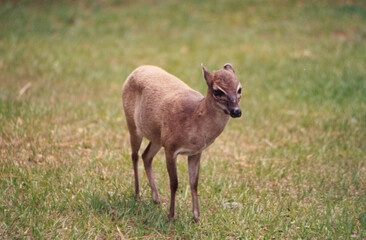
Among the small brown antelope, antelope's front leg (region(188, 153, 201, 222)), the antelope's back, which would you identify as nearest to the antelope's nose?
the small brown antelope

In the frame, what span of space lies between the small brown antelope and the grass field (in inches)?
17.3

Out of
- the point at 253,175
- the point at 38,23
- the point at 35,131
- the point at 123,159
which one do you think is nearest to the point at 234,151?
the point at 253,175

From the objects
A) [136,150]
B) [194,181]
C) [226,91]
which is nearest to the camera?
[226,91]

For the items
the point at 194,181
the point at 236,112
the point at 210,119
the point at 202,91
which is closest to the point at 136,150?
the point at 194,181

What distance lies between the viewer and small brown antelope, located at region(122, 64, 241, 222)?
3997 millimetres

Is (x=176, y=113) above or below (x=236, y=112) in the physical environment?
below

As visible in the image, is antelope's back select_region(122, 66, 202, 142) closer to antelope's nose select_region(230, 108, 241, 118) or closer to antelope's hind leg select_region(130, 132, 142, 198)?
antelope's hind leg select_region(130, 132, 142, 198)

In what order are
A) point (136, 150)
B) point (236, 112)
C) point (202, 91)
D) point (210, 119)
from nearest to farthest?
point (236, 112)
point (210, 119)
point (136, 150)
point (202, 91)

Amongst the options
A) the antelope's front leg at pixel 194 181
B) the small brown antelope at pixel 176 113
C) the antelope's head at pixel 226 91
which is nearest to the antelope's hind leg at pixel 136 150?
the small brown antelope at pixel 176 113

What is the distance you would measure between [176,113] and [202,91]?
430 cm

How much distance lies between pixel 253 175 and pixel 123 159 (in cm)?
144

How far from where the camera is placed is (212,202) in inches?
194

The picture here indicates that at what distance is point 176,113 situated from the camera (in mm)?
4367

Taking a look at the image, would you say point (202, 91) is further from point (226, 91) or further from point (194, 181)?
Answer: point (226, 91)
